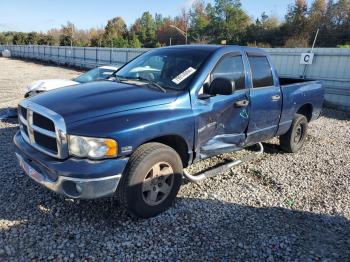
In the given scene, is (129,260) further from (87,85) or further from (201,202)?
(87,85)

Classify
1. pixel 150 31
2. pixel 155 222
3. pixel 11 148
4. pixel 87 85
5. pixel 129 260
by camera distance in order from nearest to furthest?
pixel 129 260, pixel 155 222, pixel 87 85, pixel 11 148, pixel 150 31

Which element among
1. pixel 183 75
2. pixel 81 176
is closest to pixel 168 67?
pixel 183 75

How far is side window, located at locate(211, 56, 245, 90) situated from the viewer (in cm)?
416

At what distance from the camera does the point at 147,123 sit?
324 cm

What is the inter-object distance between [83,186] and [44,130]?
2.42ft

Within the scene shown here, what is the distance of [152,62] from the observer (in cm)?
450

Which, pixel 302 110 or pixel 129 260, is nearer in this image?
pixel 129 260

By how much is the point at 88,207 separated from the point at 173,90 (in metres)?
1.72

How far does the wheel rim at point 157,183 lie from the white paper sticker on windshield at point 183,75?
1.06 metres

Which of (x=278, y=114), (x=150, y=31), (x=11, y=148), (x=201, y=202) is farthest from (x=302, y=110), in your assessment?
(x=150, y=31)

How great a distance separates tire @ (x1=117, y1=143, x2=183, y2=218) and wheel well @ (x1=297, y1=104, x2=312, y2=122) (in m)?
3.69

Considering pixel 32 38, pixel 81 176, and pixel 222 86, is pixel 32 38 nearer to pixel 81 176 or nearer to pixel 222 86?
pixel 222 86

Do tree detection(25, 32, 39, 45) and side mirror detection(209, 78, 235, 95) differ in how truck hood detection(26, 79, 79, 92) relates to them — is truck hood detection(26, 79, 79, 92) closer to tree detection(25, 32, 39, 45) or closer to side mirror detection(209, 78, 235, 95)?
side mirror detection(209, 78, 235, 95)

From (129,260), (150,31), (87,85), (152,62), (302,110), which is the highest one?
(150,31)
